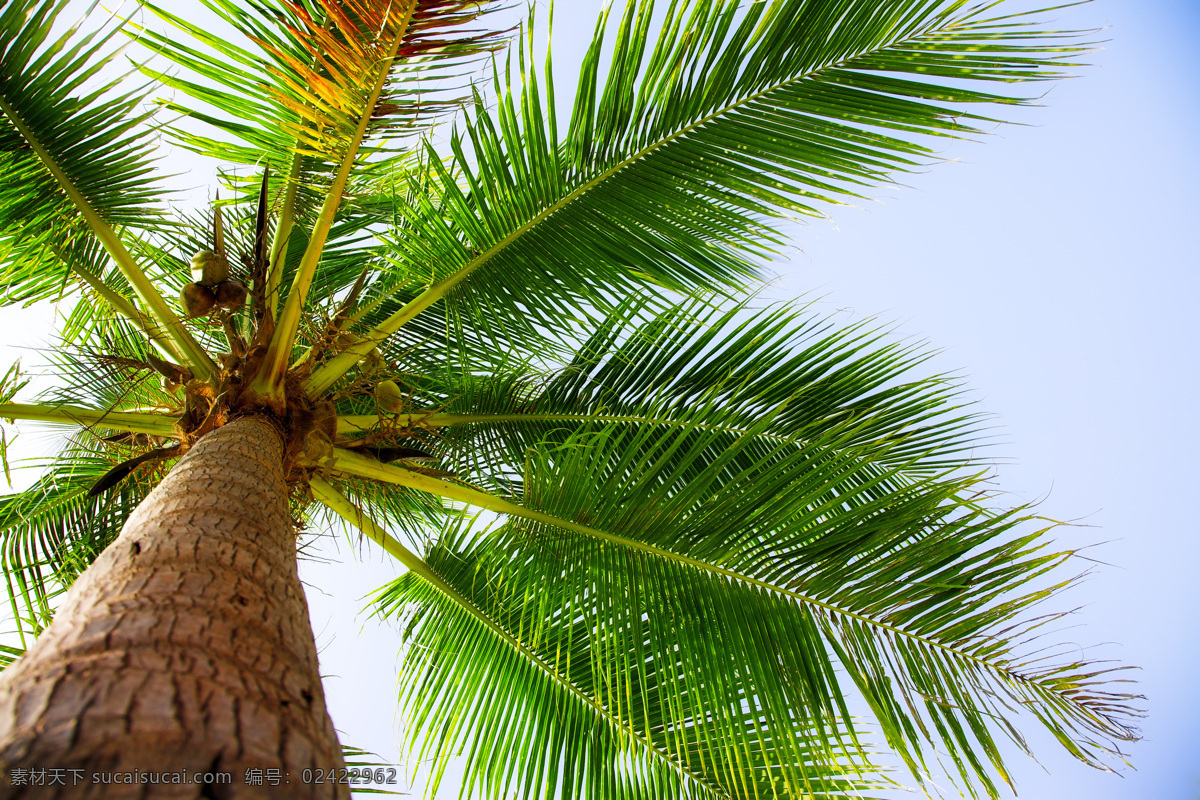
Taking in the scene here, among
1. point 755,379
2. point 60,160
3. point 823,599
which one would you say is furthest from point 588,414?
point 60,160

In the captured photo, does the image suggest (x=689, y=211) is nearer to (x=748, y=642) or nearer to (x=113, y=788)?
(x=748, y=642)

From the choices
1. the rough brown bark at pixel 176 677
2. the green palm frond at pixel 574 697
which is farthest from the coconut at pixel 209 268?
the rough brown bark at pixel 176 677

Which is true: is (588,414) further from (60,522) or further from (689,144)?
(60,522)

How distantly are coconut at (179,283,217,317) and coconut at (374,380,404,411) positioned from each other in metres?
0.69

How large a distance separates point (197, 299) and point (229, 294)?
0.37 ft

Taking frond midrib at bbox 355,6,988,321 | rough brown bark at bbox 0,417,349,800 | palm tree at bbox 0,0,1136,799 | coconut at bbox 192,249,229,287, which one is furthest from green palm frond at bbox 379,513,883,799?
coconut at bbox 192,249,229,287

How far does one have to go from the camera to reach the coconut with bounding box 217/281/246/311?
2.86 metres

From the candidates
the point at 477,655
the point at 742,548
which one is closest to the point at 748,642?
the point at 742,548

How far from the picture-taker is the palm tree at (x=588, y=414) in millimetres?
2031

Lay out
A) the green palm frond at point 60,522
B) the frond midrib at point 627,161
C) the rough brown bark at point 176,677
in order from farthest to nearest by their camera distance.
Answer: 1. the green palm frond at point 60,522
2. the frond midrib at point 627,161
3. the rough brown bark at point 176,677

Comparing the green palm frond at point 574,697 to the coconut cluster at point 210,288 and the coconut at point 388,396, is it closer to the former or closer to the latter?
the coconut at point 388,396

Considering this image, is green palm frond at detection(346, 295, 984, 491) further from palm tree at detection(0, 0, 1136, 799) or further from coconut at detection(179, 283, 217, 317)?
coconut at detection(179, 283, 217, 317)

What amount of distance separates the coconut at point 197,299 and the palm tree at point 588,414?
1 centimetres

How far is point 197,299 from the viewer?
284 centimetres
